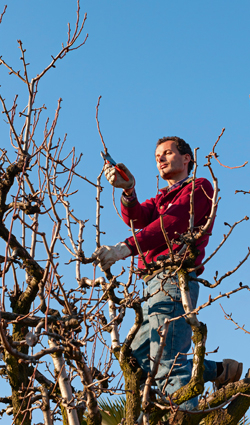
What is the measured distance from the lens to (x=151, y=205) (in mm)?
4590

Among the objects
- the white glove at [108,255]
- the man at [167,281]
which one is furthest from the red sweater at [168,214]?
the white glove at [108,255]

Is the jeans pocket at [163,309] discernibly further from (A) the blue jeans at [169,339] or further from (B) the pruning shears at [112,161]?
(B) the pruning shears at [112,161]

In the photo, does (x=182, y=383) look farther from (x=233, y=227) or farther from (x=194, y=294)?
(x=233, y=227)

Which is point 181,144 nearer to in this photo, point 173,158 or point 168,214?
point 173,158

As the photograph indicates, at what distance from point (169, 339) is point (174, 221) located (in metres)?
0.86

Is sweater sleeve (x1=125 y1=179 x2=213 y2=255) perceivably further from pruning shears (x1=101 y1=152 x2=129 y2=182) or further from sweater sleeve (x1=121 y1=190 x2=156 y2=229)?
pruning shears (x1=101 y1=152 x2=129 y2=182)

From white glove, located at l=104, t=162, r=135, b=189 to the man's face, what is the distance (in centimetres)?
60

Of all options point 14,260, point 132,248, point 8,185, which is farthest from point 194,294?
point 8,185

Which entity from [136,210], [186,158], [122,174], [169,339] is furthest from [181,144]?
[169,339]

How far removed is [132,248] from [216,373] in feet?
3.82

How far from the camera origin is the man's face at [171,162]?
4539 mm

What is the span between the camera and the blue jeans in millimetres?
3471

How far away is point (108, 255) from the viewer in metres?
3.50

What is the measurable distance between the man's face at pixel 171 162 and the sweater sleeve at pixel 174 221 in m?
0.53
